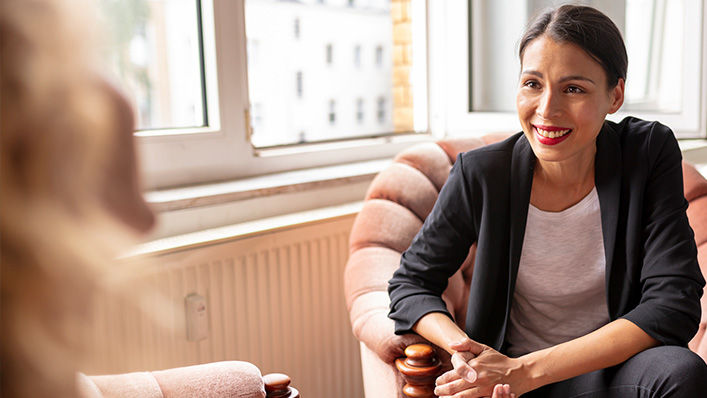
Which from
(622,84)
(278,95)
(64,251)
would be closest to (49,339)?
(64,251)

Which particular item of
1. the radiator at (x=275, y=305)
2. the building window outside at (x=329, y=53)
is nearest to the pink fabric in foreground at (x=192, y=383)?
the radiator at (x=275, y=305)

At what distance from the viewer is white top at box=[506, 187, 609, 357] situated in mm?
1438

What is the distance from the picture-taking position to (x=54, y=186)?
0.61 ft

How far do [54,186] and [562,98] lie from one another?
4.33 feet

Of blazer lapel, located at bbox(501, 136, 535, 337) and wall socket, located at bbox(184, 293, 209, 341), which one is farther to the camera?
wall socket, located at bbox(184, 293, 209, 341)

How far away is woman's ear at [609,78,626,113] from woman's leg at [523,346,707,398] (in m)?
0.51

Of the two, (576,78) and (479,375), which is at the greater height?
(576,78)

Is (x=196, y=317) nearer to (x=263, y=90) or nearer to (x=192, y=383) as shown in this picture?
(x=192, y=383)

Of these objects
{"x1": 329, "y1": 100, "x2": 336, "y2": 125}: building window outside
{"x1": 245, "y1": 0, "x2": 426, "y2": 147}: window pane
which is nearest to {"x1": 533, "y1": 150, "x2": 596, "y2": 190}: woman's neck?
{"x1": 245, "y1": 0, "x2": 426, "y2": 147}: window pane

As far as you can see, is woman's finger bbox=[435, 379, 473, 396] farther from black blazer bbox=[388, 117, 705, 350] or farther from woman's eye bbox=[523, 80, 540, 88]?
woman's eye bbox=[523, 80, 540, 88]

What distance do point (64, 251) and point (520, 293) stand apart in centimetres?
140

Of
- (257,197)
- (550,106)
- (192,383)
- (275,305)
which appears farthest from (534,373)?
(257,197)

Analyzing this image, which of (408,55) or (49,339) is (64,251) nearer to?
(49,339)

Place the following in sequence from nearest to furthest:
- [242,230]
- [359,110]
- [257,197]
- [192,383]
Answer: [192,383] → [242,230] → [257,197] → [359,110]
